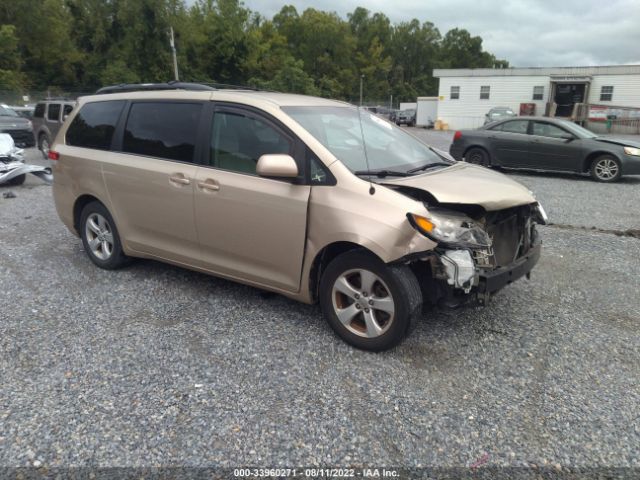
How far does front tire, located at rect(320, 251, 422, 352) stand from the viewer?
328 centimetres

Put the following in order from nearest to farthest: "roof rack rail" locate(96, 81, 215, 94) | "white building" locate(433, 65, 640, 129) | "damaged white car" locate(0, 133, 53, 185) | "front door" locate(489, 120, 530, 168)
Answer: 1. "roof rack rail" locate(96, 81, 215, 94)
2. "damaged white car" locate(0, 133, 53, 185)
3. "front door" locate(489, 120, 530, 168)
4. "white building" locate(433, 65, 640, 129)

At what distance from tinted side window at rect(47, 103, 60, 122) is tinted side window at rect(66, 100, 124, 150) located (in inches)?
433

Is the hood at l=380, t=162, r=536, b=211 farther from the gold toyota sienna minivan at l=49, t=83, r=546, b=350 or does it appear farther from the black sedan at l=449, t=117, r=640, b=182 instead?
the black sedan at l=449, t=117, r=640, b=182

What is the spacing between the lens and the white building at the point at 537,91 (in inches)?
1314

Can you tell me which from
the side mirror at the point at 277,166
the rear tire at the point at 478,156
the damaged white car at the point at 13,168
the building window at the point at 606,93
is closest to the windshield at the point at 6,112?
the damaged white car at the point at 13,168

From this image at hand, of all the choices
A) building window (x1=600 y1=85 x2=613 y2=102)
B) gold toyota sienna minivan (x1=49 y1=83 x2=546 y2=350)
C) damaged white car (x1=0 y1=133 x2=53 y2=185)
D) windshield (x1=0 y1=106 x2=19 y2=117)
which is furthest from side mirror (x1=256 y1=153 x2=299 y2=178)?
building window (x1=600 y1=85 x2=613 y2=102)

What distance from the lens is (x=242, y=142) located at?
156 inches

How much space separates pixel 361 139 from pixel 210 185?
1302 millimetres

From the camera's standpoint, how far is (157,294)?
14.9 feet

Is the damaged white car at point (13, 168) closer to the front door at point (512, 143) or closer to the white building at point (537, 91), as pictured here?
the front door at point (512, 143)

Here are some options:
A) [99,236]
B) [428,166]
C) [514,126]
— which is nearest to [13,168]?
[99,236]

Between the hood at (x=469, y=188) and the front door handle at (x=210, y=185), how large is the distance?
1.37 metres

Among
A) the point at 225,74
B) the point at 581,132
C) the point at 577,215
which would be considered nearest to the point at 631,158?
the point at 581,132

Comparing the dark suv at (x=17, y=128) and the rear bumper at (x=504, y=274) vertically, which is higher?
the dark suv at (x=17, y=128)
